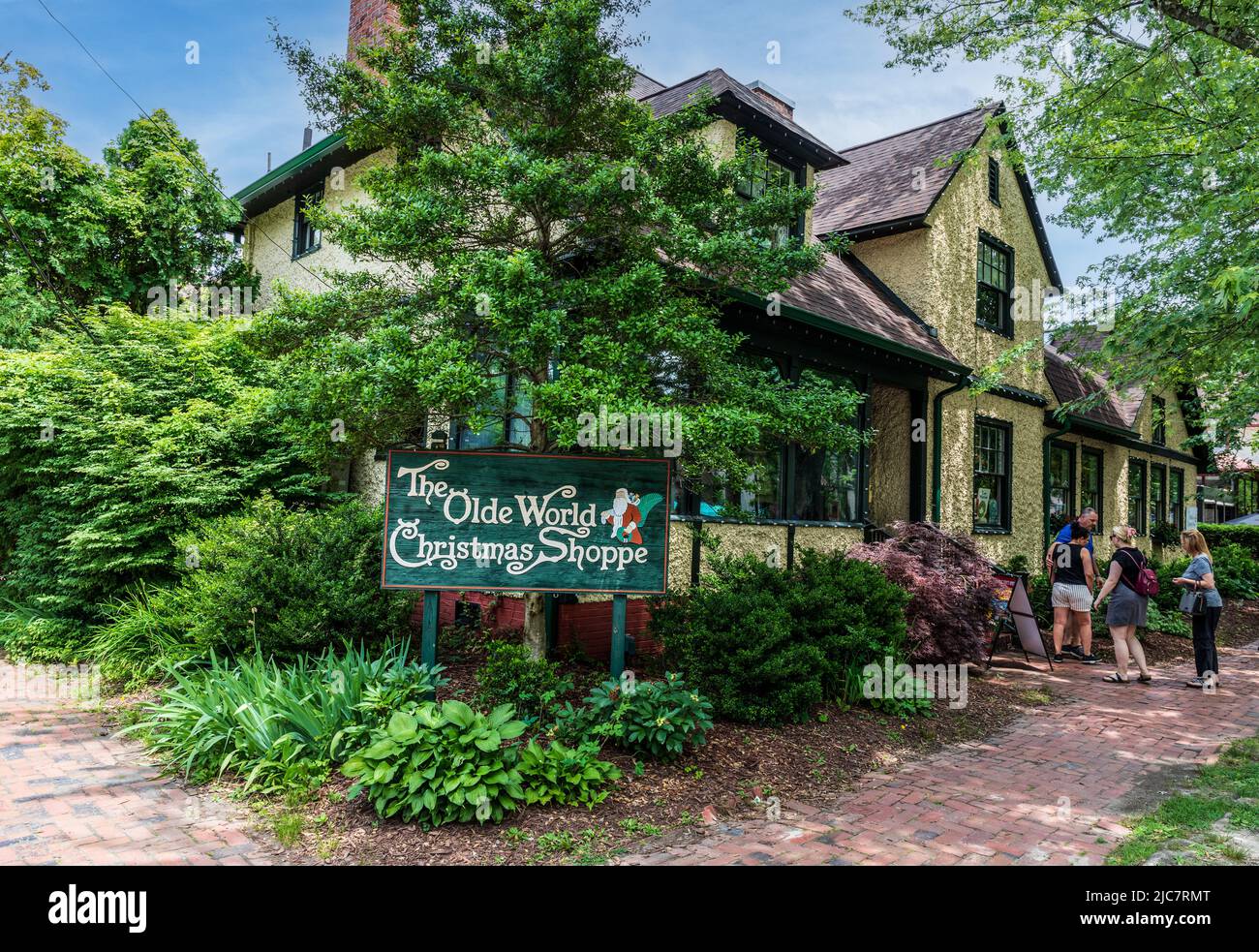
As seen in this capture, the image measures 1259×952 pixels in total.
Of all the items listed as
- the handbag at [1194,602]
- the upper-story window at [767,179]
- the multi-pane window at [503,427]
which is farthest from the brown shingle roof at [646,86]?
the handbag at [1194,602]

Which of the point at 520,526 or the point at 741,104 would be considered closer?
the point at 520,526

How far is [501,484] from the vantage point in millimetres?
5762

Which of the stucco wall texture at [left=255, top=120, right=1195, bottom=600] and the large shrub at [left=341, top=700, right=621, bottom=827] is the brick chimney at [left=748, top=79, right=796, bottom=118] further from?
the large shrub at [left=341, top=700, right=621, bottom=827]

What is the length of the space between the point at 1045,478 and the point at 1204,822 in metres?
11.1

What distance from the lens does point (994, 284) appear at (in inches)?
551

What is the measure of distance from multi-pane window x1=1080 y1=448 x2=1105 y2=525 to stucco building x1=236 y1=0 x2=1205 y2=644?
0.47 ft

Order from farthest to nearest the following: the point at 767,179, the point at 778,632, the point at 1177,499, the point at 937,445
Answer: the point at 1177,499
the point at 937,445
the point at 767,179
the point at 778,632

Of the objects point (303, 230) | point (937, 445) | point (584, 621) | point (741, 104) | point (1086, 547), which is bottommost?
point (584, 621)

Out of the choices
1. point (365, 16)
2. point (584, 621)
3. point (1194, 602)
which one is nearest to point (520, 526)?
point (584, 621)

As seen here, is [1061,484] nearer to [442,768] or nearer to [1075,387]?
[1075,387]

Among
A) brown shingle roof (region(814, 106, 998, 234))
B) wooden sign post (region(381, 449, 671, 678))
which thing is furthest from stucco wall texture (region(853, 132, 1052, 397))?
wooden sign post (region(381, 449, 671, 678))

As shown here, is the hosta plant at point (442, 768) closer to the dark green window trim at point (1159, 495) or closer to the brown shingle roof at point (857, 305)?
the brown shingle roof at point (857, 305)

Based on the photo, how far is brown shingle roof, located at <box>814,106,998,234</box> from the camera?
41.7 feet
